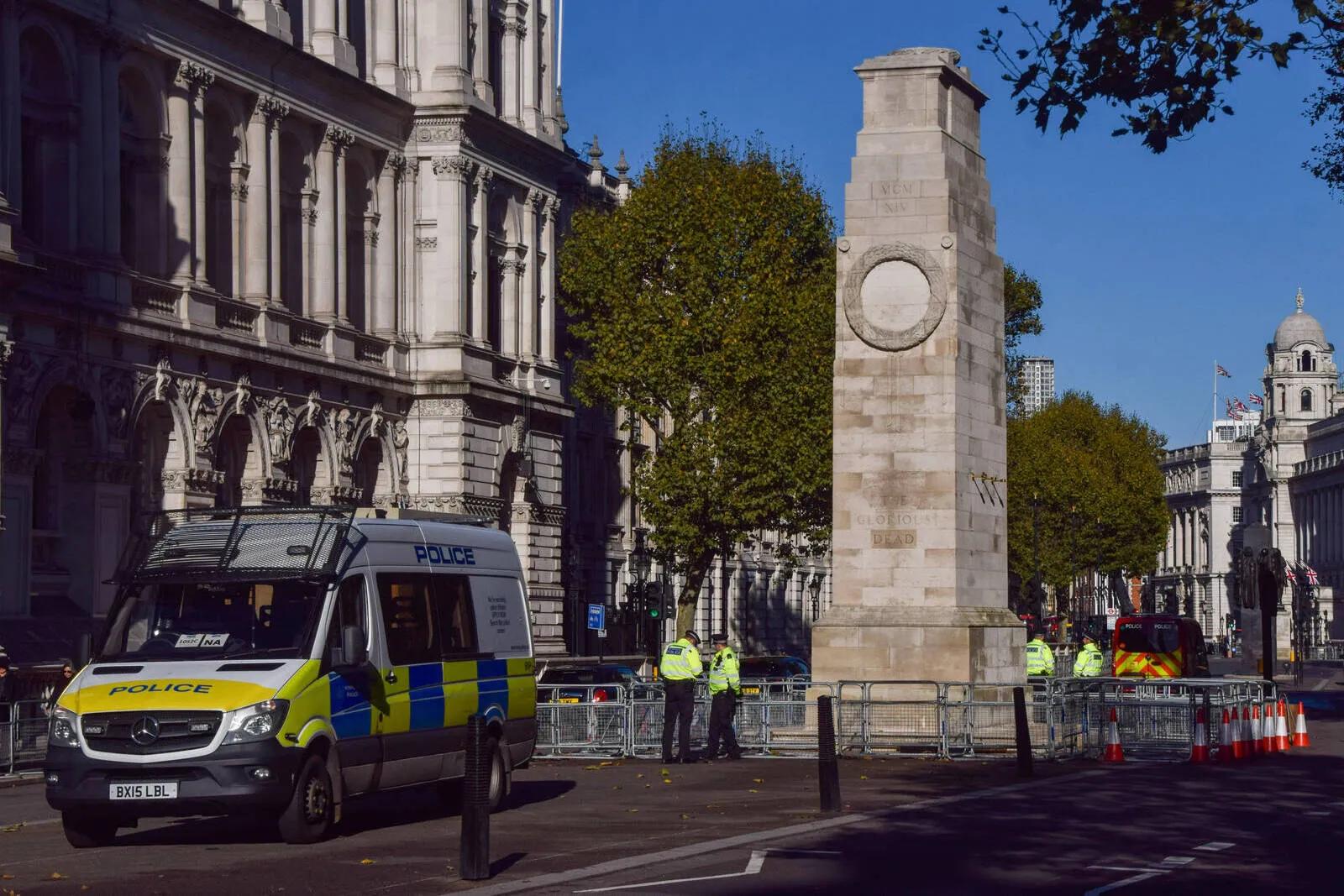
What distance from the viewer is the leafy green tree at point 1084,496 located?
11612cm

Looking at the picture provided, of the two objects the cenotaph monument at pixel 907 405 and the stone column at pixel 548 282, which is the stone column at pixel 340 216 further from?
the cenotaph monument at pixel 907 405

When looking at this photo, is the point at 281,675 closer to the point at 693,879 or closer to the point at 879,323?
the point at 693,879

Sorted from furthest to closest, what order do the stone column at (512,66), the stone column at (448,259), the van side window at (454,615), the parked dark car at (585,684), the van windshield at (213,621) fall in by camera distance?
1. the stone column at (512,66)
2. the stone column at (448,259)
3. the parked dark car at (585,684)
4. the van side window at (454,615)
5. the van windshield at (213,621)

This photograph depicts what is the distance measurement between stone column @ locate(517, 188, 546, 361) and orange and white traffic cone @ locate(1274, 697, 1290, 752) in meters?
34.0

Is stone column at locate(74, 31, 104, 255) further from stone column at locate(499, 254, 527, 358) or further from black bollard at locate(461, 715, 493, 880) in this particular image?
black bollard at locate(461, 715, 493, 880)

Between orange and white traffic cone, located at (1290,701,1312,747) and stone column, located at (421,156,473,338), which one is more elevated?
stone column, located at (421,156,473,338)

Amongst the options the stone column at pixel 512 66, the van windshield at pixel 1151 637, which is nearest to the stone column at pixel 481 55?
the stone column at pixel 512 66

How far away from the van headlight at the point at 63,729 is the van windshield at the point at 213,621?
832 millimetres

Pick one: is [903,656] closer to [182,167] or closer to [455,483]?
[182,167]

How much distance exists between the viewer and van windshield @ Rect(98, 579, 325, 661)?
21953 mm

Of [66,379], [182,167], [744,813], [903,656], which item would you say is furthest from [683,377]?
[744,813]

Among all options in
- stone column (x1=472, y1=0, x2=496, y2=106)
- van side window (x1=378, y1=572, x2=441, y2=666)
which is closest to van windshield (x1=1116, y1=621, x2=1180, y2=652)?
stone column (x1=472, y1=0, x2=496, y2=106)

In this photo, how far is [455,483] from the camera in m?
62.9

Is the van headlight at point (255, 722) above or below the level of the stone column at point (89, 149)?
below
